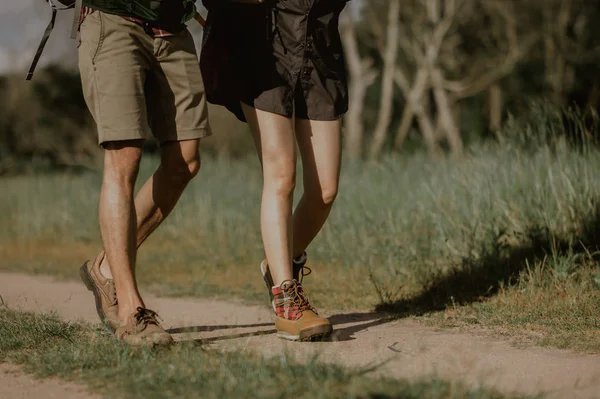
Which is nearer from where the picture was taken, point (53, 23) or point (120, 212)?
point (120, 212)

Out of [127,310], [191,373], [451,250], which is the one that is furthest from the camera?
[451,250]

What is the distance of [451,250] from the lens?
20.4ft

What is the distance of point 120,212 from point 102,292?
1.73ft

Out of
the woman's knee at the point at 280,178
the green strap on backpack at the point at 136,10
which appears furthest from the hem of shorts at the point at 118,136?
the woman's knee at the point at 280,178

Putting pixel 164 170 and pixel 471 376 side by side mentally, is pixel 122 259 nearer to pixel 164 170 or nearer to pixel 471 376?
pixel 164 170

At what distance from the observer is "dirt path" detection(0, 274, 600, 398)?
333 centimetres

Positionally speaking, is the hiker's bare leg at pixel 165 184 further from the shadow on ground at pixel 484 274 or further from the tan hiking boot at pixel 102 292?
the shadow on ground at pixel 484 274

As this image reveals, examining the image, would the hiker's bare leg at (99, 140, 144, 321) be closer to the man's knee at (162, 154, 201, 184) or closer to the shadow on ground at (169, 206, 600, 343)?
the man's knee at (162, 154, 201, 184)

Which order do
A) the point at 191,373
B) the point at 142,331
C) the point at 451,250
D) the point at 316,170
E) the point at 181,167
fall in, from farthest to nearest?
the point at 451,250 → the point at 316,170 → the point at 181,167 → the point at 142,331 → the point at 191,373

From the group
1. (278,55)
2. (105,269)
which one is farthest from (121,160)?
(278,55)

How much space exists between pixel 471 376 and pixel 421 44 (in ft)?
63.0

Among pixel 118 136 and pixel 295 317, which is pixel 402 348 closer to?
pixel 295 317

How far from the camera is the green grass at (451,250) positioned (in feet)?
17.2

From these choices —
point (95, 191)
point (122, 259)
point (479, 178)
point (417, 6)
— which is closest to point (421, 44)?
point (417, 6)
